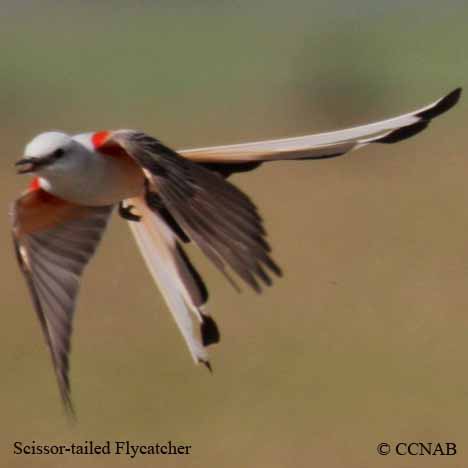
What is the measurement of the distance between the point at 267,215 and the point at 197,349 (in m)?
4.30

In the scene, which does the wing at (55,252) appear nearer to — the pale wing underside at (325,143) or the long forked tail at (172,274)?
the long forked tail at (172,274)

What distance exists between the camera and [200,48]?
1575 cm

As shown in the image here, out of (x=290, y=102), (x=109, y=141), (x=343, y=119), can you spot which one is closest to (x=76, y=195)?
(x=109, y=141)

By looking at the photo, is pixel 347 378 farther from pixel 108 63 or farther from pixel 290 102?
pixel 108 63

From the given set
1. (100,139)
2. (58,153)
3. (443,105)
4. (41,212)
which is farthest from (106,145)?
(443,105)

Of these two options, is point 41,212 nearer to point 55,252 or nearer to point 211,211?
point 55,252

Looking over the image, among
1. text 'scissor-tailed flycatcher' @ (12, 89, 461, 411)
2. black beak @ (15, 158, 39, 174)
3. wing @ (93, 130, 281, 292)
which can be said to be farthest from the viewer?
black beak @ (15, 158, 39, 174)

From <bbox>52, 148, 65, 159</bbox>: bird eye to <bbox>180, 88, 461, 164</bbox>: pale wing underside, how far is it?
0.34 m

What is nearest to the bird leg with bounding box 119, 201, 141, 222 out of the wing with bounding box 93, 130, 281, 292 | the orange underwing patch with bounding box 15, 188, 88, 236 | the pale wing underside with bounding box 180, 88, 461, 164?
the orange underwing patch with bounding box 15, 188, 88, 236

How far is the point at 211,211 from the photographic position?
3570 mm

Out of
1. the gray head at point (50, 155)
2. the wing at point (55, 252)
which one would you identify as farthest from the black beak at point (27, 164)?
the wing at point (55, 252)

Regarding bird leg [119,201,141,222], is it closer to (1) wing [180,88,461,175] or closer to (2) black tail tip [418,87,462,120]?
(1) wing [180,88,461,175]

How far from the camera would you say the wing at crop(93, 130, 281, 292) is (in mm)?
3395

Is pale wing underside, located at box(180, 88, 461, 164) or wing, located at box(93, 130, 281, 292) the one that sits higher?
wing, located at box(93, 130, 281, 292)
